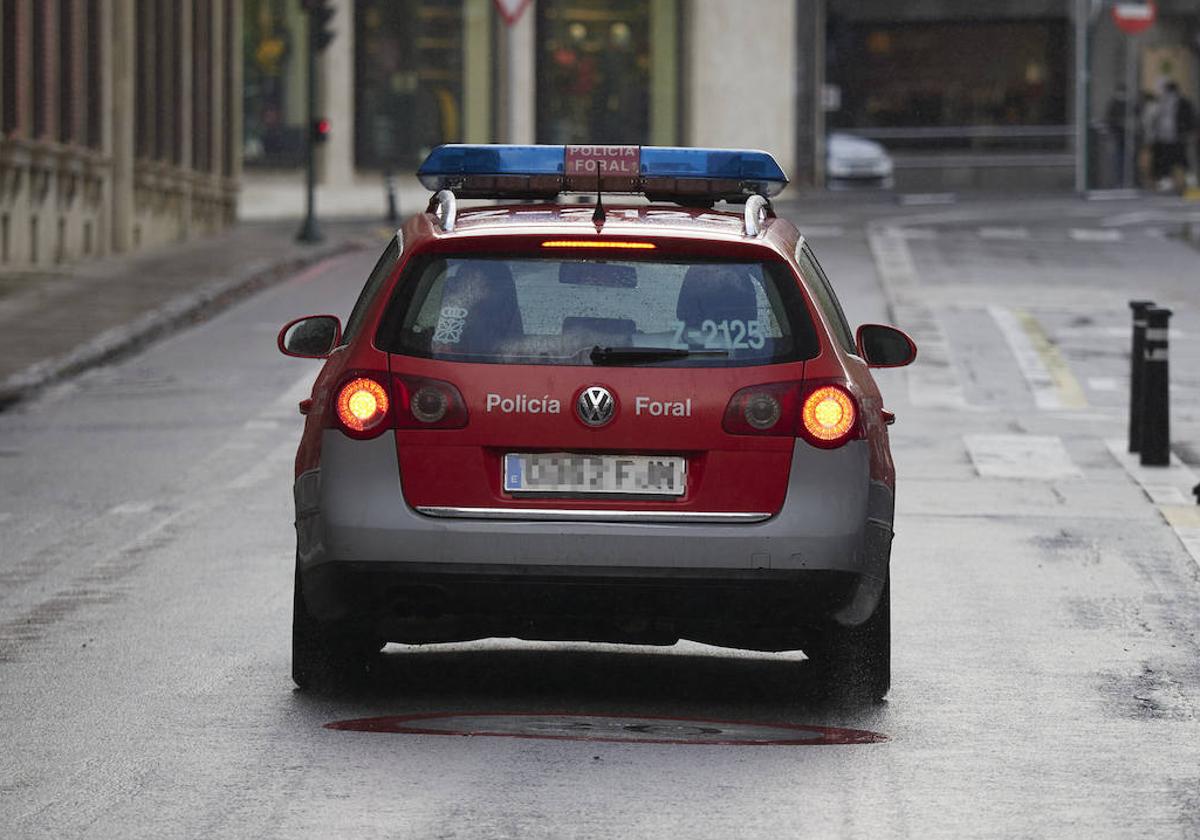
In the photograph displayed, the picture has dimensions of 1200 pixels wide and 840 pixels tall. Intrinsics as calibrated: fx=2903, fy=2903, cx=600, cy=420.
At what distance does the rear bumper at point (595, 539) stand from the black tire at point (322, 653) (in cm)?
34

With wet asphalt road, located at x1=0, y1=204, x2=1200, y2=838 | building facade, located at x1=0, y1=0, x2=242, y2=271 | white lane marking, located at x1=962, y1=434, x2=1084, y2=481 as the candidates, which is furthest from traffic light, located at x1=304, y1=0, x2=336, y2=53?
white lane marking, located at x1=962, y1=434, x2=1084, y2=481

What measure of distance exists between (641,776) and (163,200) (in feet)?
99.1

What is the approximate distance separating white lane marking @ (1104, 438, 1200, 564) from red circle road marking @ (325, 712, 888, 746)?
178 inches

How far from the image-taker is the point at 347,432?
825 cm

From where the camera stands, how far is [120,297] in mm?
27250

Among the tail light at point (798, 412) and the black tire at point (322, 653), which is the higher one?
the tail light at point (798, 412)

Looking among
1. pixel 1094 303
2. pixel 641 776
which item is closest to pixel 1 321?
pixel 1094 303

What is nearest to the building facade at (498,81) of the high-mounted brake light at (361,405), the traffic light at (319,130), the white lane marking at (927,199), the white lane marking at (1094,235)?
the white lane marking at (927,199)

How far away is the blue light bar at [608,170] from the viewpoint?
8.97 meters

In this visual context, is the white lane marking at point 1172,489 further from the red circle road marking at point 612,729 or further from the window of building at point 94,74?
the window of building at point 94,74

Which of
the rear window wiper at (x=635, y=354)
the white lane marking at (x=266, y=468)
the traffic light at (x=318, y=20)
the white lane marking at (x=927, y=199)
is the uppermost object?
the traffic light at (x=318, y=20)

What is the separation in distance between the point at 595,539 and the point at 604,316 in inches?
25.2

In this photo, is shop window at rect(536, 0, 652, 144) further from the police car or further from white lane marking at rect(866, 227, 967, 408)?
the police car

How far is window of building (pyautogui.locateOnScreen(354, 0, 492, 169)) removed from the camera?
49.5 meters
